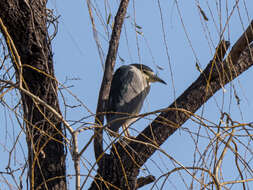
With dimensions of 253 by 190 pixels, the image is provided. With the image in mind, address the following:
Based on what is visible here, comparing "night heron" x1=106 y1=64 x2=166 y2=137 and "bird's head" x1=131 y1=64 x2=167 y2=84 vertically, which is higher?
"bird's head" x1=131 y1=64 x2=167 y2=84

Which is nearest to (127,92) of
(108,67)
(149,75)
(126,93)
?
(126,93)

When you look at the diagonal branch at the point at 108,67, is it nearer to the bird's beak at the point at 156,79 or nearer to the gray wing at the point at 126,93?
the gray wing at the point at 126,93

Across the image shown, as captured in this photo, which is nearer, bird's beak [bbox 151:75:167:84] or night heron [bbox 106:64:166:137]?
night heron [bbox 106:64:166:137]

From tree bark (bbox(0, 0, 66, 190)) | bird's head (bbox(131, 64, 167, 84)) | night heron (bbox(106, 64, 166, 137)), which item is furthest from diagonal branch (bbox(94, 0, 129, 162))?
bird's head (bbox(131, 64, 167, 84))

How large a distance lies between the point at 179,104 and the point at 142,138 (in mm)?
272

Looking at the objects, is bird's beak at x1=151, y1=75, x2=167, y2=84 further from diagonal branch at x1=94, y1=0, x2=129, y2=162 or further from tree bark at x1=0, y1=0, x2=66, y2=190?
tree bark at x1=0, y1=0, x2=66, y2=190

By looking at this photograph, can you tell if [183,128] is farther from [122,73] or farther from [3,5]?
[122,73]

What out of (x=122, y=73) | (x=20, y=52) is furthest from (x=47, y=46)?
(x=122, y=73)

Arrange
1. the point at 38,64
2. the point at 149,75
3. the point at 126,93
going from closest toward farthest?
the point at 38,64, the point at 126,93, the point at 149,75

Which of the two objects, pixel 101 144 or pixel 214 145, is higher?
pixel 101 144

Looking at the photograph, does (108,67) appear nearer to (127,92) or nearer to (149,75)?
(127,92)

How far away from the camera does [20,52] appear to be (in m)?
2.14

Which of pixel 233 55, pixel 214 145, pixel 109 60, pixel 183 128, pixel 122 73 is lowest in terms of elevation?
pixel 214 145

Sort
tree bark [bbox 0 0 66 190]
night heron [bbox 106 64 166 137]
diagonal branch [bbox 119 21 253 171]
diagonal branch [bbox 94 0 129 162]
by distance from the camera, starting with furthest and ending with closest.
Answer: night heron [bbox 106 64 166 137] → diagonal branch [bbox 94 0 129 162] → diagonal branch [bbox 119 21 253 171] → tree bark [bbox 0 0 66 190]
